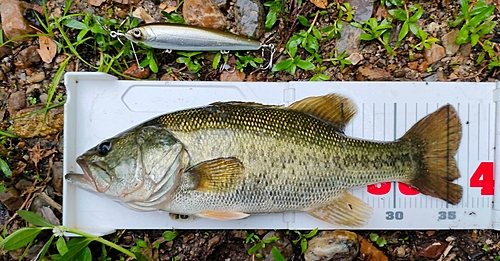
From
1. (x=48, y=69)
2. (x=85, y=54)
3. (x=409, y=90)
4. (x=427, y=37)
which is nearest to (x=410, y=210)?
(x=409, y=90)

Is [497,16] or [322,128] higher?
[497,16]

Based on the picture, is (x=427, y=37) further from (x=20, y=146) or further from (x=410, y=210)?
(x=20, y=146)

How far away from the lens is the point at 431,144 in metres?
2.80

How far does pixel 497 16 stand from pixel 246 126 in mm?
2037

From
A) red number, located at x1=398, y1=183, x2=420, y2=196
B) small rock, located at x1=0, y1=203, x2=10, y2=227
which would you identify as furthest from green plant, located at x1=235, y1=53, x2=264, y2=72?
small rock, located at x1=0, y1=203, x2=10, y2=227

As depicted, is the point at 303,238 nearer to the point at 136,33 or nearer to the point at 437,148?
the point at 437,148

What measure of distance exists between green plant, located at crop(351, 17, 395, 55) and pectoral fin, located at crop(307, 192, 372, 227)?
1120mm

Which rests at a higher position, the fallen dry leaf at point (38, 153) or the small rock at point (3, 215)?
the fallen dry leaf at point (38, 153)

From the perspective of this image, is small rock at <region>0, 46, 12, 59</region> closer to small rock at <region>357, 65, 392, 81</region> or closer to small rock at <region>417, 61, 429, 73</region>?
small rock at <region>357, 65, 392, 81</region>

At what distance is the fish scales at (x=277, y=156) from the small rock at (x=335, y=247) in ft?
1.22

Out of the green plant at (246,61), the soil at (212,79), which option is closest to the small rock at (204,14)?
→ the soil at (212,79)

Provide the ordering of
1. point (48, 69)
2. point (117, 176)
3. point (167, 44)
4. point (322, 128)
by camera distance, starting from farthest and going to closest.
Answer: point (48, 69)
point (167, 44)
point (322, 128)
point (117, 176)

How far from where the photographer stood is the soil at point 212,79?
120 inches

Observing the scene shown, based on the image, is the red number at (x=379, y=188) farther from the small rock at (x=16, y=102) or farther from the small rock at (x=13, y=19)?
the small rock at (x=13, y=19)
